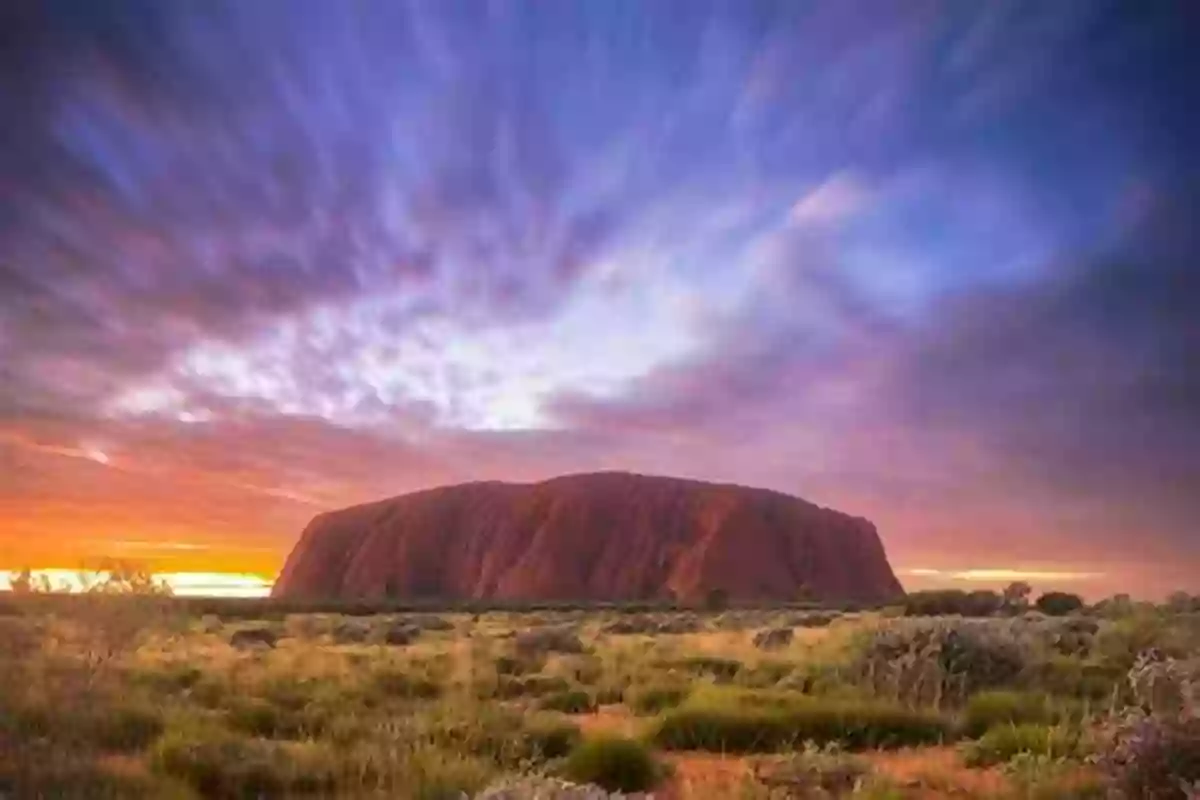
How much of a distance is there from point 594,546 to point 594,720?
96527mm

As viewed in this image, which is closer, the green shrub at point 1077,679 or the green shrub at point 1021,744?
the green shrub at point 1021,744

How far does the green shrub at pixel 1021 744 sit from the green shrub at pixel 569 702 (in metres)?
6.04

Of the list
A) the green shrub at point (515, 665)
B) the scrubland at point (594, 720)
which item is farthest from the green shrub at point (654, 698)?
the green shrub at point (515, 665)

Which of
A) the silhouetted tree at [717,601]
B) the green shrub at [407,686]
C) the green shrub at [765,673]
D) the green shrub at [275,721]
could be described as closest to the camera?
the green shrub at [275,721]

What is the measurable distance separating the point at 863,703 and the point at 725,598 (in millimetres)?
68040

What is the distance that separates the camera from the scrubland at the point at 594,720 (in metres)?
8.55

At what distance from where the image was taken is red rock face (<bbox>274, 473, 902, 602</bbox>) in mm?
102562

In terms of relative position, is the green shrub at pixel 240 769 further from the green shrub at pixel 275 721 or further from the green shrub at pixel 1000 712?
the green shrub at pixel 1000 712

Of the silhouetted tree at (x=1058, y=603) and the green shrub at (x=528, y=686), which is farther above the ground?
the silhouetted tree at (x=1058, y=603)

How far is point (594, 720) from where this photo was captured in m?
14.4

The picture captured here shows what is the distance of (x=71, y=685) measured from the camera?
11.9m

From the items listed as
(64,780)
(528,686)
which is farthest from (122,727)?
(528,686)

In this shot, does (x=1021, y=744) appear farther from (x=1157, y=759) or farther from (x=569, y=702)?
(x=569, y=702)

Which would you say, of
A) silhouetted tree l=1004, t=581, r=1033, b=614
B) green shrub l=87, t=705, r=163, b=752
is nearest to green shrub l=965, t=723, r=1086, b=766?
green shrub l=87, t=705, r=163, b=752
